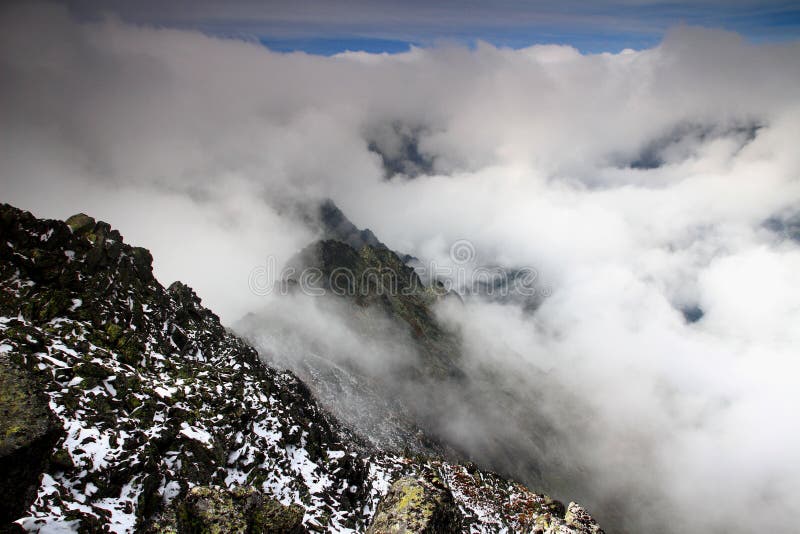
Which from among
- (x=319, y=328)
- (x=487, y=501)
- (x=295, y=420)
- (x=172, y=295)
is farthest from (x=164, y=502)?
(x=319, y=328)

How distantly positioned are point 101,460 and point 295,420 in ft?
67.2

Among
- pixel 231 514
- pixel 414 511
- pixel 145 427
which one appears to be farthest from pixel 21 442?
pixel 145 427

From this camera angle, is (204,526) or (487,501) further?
(487,501)

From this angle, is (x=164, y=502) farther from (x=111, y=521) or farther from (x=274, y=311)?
(x=274, y=311)

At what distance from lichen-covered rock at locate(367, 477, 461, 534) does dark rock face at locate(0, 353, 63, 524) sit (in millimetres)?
10591

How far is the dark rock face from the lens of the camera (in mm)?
11531

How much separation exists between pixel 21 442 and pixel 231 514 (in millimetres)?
6576

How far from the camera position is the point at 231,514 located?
1294 centimetres

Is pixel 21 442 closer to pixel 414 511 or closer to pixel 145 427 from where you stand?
pixel 414 511

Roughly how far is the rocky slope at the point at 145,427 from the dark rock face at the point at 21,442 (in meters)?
0.04

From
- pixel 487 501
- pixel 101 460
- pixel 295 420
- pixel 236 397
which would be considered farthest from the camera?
pixel 487 501

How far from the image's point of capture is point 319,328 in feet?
623

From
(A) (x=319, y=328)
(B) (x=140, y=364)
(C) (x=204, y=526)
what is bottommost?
(C) (x=204, y=526)

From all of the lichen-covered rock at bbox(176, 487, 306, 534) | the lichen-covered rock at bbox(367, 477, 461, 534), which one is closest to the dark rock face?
the lichen-covered rock at bbox(176, 487, 306, 534)
